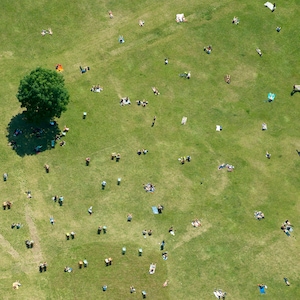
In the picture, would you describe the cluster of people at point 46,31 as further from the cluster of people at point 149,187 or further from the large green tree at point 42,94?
the cluster of people at point 149,187

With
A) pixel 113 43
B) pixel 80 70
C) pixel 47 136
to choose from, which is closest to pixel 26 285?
pixel 47 136

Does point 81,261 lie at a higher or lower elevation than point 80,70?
lower

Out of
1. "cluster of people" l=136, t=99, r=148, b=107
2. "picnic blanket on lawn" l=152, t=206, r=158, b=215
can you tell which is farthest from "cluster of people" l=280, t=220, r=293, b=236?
"cluster of people" l=136, t=99, r=148, b=107

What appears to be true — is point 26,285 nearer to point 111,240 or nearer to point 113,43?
point 111,240

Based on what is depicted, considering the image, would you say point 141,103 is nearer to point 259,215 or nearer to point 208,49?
point 208,49

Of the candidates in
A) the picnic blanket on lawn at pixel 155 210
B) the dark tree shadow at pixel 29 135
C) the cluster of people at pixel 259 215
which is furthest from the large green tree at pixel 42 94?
the cluster of people at pixel 259 215

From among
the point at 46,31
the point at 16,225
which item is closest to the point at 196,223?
the point at 16,225
